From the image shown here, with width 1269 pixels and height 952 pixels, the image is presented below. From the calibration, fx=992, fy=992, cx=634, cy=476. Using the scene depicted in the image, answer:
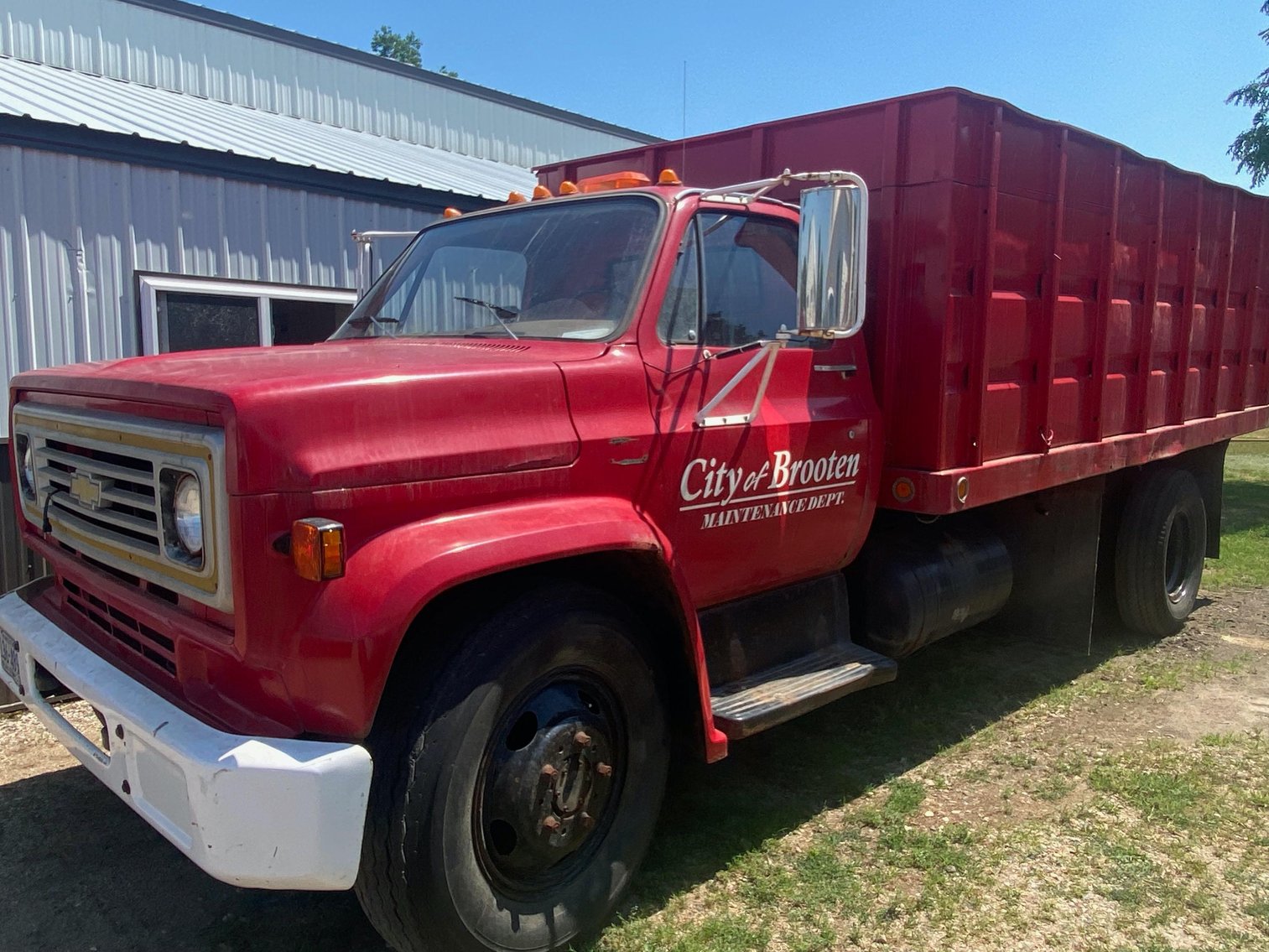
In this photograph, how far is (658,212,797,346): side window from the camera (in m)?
3.35

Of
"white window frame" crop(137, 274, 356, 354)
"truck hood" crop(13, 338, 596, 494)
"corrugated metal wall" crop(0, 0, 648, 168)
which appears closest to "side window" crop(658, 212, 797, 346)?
"truck hood" crop(13, 338, 596, 494)

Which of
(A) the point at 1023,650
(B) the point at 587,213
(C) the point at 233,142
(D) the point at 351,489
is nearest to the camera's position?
(D) the point at 351,489

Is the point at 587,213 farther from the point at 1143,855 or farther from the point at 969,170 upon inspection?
the point at 1143,855

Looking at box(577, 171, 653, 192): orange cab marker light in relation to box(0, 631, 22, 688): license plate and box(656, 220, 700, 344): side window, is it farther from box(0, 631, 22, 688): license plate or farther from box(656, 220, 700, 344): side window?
box(0, 631, 22, 688): license plate

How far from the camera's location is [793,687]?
355 cm

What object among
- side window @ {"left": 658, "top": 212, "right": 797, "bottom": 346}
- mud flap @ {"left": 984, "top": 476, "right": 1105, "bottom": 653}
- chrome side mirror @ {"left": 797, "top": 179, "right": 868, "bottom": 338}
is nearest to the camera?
chrome side mirror @ {"left": 797, "top": 179, "right": 868, "bottom": 338}

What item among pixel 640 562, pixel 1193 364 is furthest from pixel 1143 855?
pixel 1193 364

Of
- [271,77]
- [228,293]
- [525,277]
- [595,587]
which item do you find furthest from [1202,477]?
[271,77]

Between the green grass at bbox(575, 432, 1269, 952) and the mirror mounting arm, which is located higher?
the mirror mounting arm

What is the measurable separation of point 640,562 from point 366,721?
0.98 metres

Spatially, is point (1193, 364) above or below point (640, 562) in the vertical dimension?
above

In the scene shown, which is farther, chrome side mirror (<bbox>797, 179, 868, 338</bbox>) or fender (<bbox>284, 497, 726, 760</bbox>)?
chrome side mirror (<bbox>797, 179, 868, 338</bbox>)

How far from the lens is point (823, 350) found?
381 centimetres

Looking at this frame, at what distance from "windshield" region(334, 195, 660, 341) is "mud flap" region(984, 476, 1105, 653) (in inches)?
111
